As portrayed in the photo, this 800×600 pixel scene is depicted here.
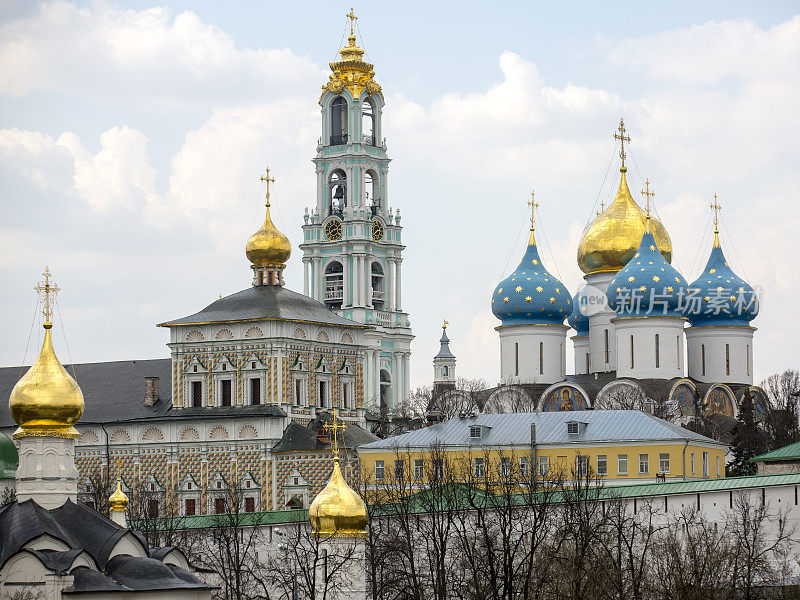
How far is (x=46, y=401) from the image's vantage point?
36.2 m

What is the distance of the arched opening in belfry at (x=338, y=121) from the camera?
78.8m

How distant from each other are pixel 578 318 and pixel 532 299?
12.6 ft

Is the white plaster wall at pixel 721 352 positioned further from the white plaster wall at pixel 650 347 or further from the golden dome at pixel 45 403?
the golden dome at pixel 45 403

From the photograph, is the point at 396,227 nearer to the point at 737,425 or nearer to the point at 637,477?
the point at 737,425

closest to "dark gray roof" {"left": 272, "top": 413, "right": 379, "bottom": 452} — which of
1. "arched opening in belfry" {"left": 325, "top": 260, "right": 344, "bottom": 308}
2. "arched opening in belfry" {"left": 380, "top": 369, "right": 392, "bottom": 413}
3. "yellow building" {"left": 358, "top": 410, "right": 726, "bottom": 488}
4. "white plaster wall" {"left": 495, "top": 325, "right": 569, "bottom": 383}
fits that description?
"yellow building" {"left": 358, "top": 410, "right": 726, "bottom": 488}

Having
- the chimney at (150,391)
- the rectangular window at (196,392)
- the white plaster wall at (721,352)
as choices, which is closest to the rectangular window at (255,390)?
the rectangular window at (196,392)

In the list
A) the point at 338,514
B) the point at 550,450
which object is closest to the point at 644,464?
the point at 550,450

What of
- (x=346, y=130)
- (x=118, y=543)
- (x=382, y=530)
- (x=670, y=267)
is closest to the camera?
(x=118, y=543)

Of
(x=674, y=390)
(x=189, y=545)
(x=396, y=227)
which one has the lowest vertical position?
(x=189, y=545)

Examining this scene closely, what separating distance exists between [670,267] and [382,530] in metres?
18.7

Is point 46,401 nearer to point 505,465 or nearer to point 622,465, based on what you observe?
point 505,465

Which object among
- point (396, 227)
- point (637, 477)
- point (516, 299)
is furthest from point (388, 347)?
point (637, 477)

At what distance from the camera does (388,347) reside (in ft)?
259

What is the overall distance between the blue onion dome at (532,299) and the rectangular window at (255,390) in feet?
31.6
